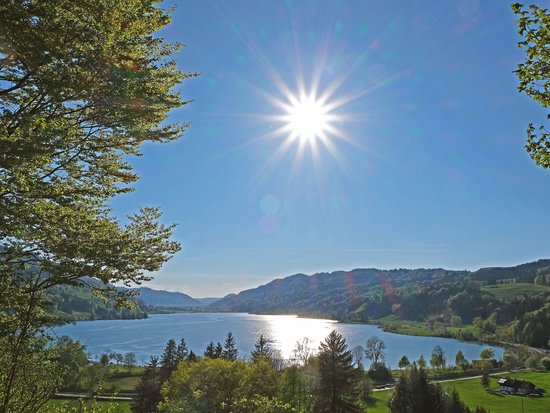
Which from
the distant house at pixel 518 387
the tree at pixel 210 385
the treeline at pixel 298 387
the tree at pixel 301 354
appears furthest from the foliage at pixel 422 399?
the distant house at pixel 518 387

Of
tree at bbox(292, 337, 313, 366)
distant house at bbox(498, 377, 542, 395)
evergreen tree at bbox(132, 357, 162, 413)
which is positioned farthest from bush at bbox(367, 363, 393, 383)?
evergreen tree at bbox(132, 357, 162, 413)

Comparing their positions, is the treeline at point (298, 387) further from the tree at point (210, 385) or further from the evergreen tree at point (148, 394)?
the evergreen tree at point (148, 394)

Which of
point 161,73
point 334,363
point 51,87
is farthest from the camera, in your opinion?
point 334,363

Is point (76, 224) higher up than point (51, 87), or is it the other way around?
point (51, 87)

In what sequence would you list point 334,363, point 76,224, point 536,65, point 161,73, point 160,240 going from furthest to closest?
point 334,363
point 160,240
point 161,73
point 76,224
point 536,65

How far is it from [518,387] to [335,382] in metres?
57.6

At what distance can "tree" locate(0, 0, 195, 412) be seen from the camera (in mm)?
7508

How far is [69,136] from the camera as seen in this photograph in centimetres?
805

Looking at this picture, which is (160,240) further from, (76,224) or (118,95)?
(118,95)

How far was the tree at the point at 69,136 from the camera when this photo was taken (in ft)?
24.6

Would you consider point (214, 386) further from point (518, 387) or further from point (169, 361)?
point (518, 387)

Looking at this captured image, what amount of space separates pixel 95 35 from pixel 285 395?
1708 inches

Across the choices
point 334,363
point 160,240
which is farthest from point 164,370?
point 160,240

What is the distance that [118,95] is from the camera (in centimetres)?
849
